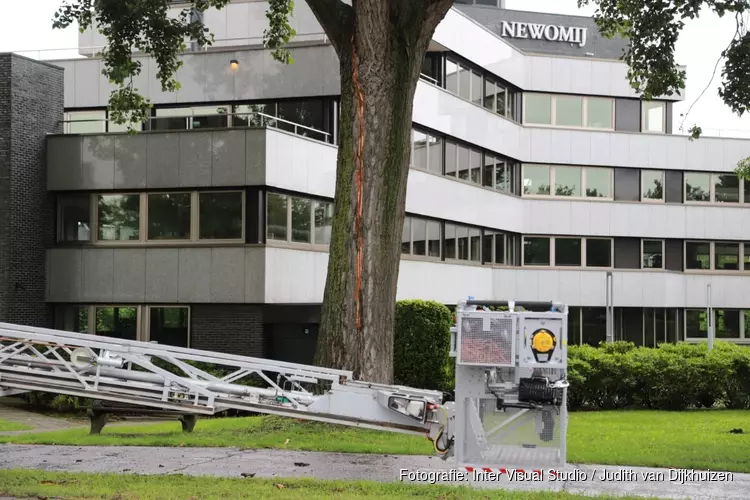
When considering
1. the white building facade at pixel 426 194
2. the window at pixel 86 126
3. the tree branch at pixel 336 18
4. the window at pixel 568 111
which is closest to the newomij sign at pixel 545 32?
the white building facade at pixel 426 194

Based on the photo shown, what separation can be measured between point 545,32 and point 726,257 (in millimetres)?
13351

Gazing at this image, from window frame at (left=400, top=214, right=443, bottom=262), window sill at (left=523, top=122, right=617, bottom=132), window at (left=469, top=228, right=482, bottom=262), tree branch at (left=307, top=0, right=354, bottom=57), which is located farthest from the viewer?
window sill at (left=523, top=122, right=617, bottom=132)

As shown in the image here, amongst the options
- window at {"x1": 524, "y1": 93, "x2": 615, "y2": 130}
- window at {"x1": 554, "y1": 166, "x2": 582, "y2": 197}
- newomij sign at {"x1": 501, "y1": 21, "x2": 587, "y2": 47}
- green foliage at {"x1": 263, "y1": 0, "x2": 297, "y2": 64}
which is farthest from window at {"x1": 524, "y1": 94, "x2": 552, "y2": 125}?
green foliage at {"x1": 263, "y1": 0, "x2": 297, "y2": 64}

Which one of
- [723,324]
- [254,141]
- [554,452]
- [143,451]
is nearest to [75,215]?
[254,141]

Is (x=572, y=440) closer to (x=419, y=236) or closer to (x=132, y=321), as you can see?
(x=132, y=321)

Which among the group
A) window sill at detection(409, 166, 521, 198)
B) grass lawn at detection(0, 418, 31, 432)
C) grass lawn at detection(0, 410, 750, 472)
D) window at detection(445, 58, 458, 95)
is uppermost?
window at detection(445, 58, 458, 95)

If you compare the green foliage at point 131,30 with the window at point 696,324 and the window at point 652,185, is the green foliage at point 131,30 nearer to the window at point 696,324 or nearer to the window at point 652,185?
the window at point 652,185

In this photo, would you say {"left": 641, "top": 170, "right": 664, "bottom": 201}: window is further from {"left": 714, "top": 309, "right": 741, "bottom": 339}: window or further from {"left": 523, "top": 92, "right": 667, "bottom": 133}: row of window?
{"left": 714, "top": 309, "right": 741, "bottom": 339}: window

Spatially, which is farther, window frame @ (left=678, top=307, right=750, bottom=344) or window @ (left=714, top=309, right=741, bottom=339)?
window @ (left=714, top=309, right=741, bottom=339)

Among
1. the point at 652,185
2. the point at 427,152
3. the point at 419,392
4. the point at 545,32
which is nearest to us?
the point at 419,392

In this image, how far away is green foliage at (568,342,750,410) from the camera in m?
23.9

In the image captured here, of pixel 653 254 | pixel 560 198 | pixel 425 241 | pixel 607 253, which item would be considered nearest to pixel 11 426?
pixel 425 241

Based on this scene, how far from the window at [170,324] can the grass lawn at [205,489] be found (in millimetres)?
16177

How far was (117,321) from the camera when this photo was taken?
94.3 feet
